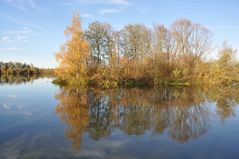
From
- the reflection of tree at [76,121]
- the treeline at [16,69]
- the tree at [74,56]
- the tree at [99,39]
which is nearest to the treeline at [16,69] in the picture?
the treeline at [16,69]

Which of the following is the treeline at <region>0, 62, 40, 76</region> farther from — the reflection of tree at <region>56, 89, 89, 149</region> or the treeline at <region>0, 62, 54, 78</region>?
the reflection of tree at <region>56, 89, 89, 149</region>

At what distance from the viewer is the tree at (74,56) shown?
2898 cm

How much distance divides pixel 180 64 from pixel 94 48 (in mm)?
14661

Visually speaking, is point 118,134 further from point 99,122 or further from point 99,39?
point 99,39

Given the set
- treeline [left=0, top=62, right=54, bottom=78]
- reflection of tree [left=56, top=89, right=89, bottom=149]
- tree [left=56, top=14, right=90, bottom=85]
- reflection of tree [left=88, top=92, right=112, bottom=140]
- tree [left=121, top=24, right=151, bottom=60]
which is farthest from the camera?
treeline [left=0, top=62, right=54, bottom=78]

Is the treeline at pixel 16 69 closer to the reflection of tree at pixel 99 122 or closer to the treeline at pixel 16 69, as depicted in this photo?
the treeline at pixel 16 69

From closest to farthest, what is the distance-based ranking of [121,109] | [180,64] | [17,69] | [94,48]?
1. [121,109]
2. [94,48]
3. [180,64]
4. [17,69]

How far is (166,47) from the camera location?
41.1m

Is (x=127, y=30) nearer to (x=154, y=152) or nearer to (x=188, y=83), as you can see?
(x=188, y=83)

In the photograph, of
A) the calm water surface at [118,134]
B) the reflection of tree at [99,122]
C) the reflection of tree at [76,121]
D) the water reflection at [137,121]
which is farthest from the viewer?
the water reflection at [137,121]

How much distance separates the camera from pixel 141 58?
3794cm

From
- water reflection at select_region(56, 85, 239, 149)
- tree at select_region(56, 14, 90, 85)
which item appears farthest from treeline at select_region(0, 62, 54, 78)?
water reflection at select_region(56, 85, 239, 149)

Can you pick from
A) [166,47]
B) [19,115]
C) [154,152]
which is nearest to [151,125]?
[154,152]

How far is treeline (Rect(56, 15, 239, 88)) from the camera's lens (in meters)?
29.8
